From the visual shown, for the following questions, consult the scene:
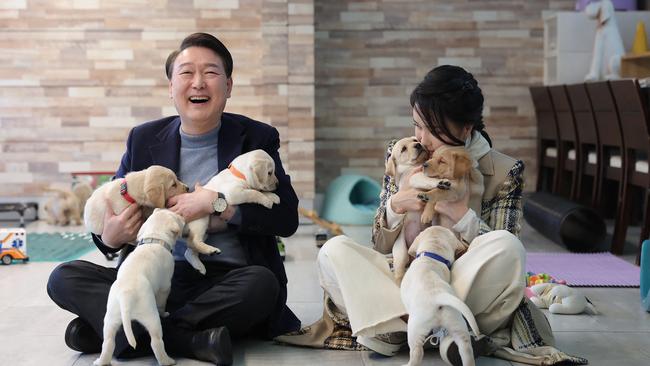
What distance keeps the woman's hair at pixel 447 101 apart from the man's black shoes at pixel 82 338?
4.22ft

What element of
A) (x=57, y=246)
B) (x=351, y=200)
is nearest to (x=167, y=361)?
(x=57, y=246)

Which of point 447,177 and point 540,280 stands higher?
point 447,177

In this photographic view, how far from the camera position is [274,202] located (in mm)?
3037

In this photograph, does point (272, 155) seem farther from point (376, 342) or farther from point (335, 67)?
point (335, 67)

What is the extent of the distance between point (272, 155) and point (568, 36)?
13.4 ft

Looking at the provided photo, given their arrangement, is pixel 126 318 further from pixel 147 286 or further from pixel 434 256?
pixel 434 256

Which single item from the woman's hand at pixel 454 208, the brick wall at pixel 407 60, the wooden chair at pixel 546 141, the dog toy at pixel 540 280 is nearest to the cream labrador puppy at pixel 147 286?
the woman's hand at pixel 454 208

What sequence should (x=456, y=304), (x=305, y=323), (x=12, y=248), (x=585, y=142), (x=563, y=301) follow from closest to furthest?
(x=456, y=304) → (x=305, y=323) → (x=563, y=301) → (x=12, y=248) → (x=585, y=142)

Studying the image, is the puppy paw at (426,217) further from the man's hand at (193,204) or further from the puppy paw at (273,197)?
the man's hand at (193,204)

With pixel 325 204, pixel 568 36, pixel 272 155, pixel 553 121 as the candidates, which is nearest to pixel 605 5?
pixel 568 36

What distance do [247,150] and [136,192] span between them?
43cm

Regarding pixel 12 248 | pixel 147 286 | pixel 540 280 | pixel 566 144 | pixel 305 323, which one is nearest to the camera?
pixel 147 286

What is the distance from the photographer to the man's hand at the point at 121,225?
288 cm

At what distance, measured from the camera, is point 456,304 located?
2.43 metres
